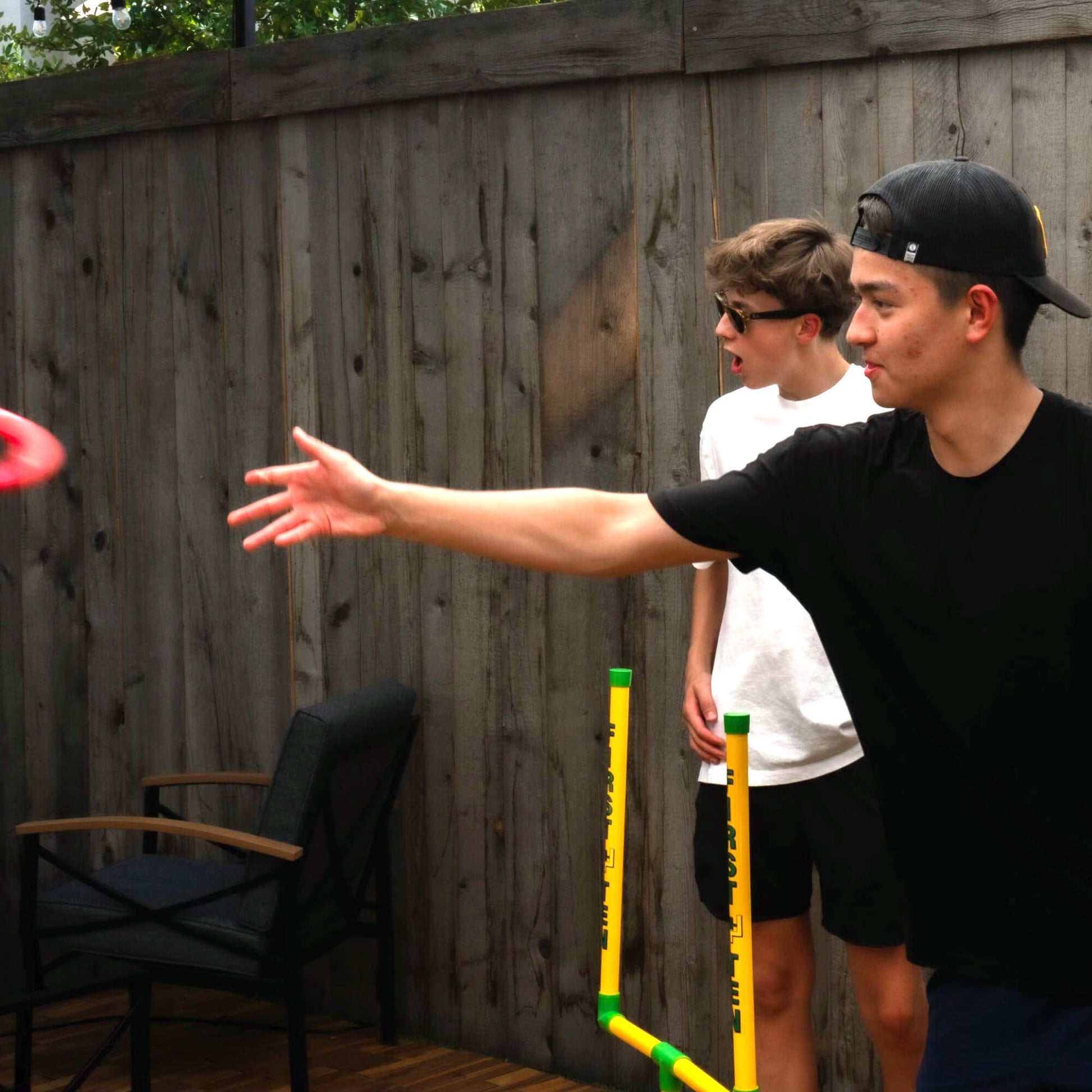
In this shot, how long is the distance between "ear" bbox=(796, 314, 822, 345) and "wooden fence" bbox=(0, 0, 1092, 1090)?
1.90 ft

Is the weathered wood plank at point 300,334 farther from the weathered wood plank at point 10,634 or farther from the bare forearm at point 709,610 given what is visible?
the bare forearm at point 709,610

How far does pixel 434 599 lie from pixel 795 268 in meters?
1.49

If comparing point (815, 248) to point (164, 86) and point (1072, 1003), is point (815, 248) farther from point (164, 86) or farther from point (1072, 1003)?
point (164, 86)

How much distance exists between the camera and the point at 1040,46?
2.89m

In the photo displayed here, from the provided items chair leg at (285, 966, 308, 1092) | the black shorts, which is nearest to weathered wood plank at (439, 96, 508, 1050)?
chair leg at (285, 966, 308, 1092)

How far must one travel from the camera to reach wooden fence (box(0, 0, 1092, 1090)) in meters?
3.17

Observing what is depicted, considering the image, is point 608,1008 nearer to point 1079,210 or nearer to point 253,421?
point 1079,210

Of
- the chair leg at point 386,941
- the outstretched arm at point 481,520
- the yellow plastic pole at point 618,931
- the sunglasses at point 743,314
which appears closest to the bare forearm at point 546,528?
the outstretched arm at point 481,520

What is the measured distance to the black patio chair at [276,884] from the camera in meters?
3.40

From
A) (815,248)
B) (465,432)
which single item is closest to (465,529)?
(815,248)

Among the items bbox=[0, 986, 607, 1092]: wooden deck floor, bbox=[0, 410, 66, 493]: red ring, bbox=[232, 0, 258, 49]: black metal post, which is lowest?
bbox=[0, 986, 607, 1092]: wooden deck floor

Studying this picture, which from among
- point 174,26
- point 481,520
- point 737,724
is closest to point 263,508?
point 481,520

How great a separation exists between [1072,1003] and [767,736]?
3.12 ft

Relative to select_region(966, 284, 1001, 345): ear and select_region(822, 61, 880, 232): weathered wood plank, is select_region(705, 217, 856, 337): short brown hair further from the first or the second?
select_region(966, 284, 1001, 345): ear
